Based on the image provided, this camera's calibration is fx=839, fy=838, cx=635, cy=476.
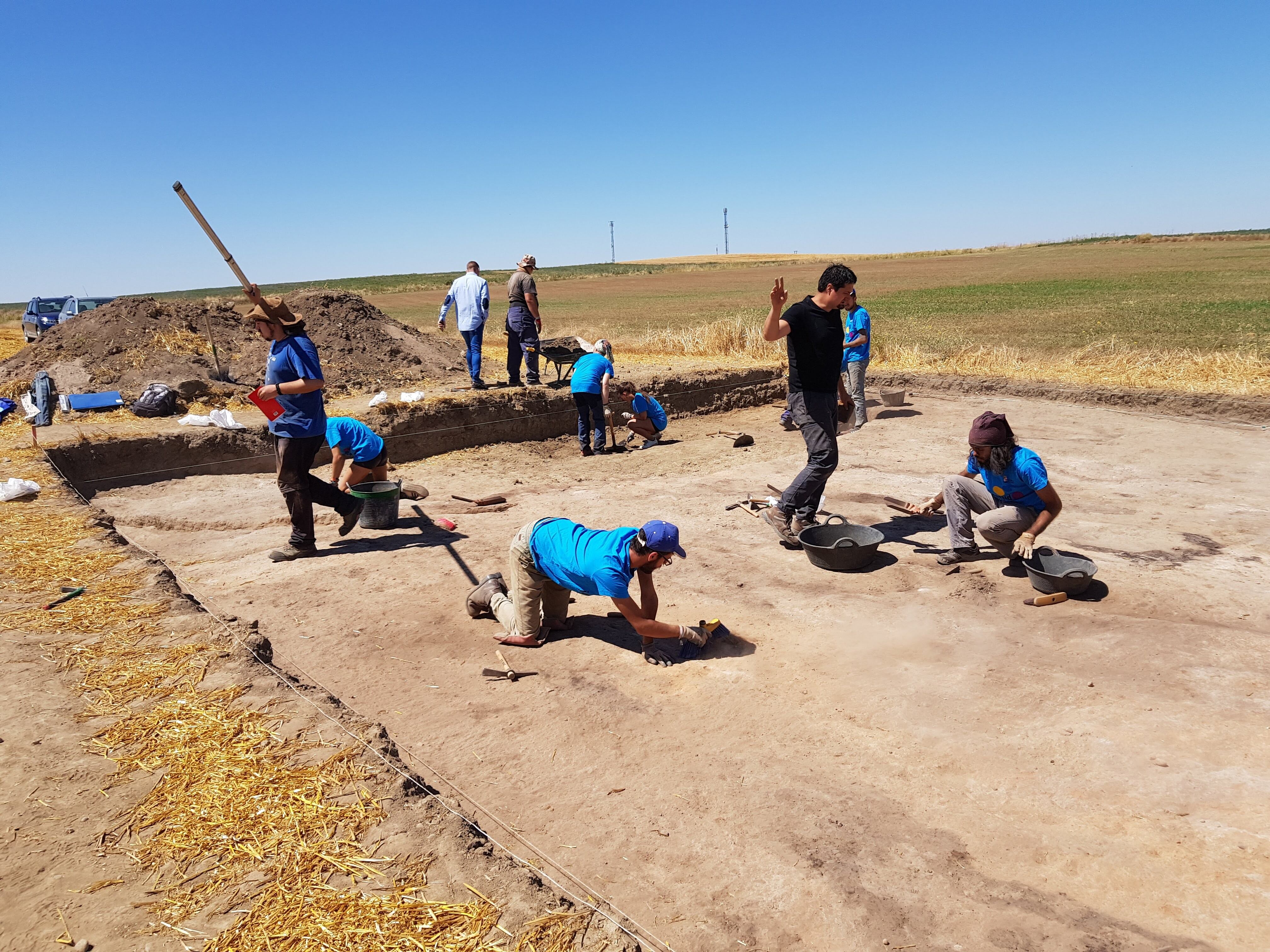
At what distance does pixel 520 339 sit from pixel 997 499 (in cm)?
857

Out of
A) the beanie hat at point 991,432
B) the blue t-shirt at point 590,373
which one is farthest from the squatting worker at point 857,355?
the beanie hat at point 991,432

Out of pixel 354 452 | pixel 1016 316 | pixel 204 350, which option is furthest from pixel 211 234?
pixel 1016 316

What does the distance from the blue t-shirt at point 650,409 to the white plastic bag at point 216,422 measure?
5315 millimetres

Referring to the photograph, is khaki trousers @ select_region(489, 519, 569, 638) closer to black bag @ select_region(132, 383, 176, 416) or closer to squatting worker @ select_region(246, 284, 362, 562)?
squatting worker @ select_region(246, 284, 362, 562)

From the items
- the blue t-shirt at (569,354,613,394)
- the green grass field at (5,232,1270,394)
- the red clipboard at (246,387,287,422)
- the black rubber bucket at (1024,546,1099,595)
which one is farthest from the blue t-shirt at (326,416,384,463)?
the green grass field at (5,232,1270,394)

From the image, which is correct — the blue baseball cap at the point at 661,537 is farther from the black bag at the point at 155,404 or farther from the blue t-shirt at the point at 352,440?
the black bag at the point at 155,404

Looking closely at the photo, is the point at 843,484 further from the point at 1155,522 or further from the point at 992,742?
the point at 992,742

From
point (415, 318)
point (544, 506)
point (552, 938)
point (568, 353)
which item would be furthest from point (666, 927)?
point (415, 318)

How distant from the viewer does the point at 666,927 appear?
305 centimetres

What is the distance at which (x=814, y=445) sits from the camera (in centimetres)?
690

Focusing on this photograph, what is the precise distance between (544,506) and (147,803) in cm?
553

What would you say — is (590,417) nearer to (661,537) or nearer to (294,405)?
(294,405)

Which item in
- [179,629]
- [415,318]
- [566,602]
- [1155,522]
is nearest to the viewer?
[179,629]

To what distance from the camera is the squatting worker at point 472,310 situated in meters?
13.1
